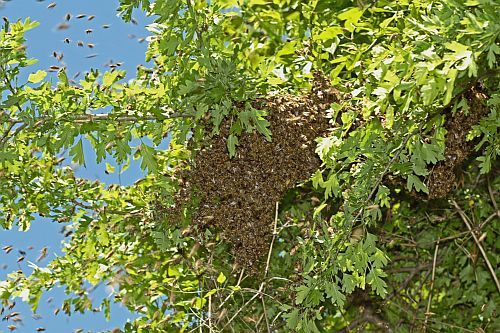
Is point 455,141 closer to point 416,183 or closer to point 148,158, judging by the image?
point 416,183

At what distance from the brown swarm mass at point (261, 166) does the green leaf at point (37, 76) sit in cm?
86

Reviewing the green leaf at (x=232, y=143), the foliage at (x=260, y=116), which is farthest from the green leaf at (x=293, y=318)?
the green leaf at (x=232, y=143)

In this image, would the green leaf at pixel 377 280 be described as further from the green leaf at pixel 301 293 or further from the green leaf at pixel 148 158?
the green leaf at pixel 148 158

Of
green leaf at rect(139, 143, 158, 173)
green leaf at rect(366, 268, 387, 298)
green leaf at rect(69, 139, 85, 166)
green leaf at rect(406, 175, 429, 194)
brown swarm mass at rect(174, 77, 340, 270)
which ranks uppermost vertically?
green leaf at rect(69, 139, 85, 166)

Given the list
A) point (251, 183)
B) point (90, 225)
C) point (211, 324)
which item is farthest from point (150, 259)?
point (251, 183)

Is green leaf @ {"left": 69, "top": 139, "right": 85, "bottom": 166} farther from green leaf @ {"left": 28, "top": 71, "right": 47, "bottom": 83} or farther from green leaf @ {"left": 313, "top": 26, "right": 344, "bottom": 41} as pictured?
green leaf @ {"left": 313, "top": 26, "right": 344, "bottom": 41}

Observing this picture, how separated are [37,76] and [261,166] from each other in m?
1.17

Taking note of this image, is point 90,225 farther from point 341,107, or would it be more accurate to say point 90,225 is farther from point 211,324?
point 341,107

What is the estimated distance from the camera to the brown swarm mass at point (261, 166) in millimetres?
4531

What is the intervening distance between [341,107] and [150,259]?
1.98 metres

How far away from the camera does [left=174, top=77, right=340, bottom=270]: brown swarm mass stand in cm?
453

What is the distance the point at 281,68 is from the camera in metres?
4.61

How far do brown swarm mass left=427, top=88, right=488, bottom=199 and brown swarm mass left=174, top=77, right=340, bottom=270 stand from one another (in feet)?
1.87

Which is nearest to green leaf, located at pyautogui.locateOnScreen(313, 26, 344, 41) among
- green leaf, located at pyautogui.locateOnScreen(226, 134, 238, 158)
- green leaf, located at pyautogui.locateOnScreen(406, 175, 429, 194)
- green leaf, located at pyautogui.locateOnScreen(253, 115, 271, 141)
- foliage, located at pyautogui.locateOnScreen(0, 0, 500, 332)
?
foliage, located at pyautogui.locateOnScreen(0, 0, 500, 332)
